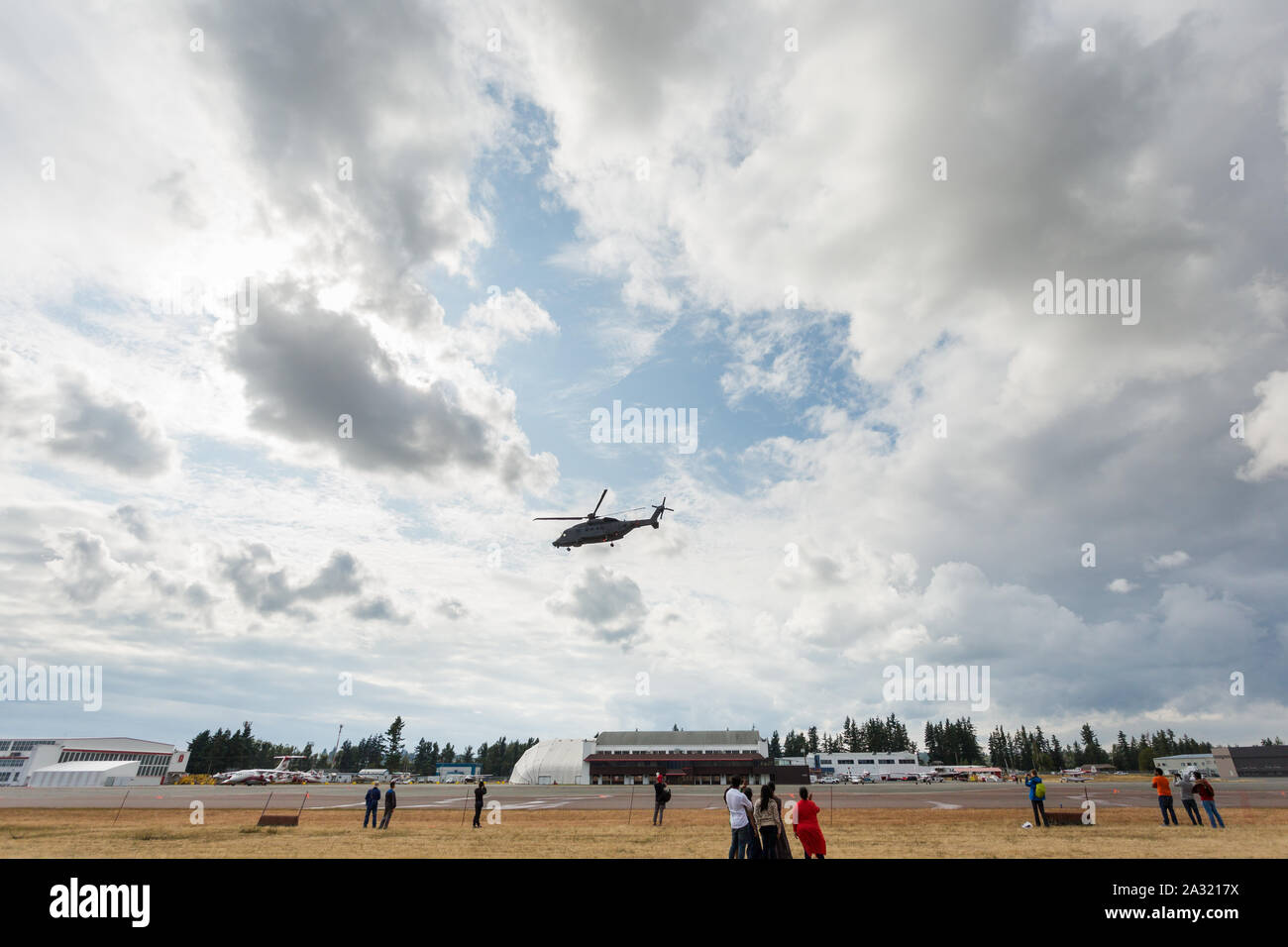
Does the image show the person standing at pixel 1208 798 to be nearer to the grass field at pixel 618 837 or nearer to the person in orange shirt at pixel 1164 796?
the grass field at pixel 618 837

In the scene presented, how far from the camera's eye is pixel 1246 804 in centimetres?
3684

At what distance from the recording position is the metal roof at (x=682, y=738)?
112812 mm

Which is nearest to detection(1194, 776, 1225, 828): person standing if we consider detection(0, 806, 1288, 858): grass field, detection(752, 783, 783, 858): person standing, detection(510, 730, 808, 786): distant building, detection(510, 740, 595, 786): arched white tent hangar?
detection(0, 806, 1288, 858): grass field

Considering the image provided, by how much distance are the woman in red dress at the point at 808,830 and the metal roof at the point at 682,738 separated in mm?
106134

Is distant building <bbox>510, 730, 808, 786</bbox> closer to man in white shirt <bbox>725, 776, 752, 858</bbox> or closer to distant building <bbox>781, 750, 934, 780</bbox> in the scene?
distant building <bbox>781, 750, 934, 780</bbox>

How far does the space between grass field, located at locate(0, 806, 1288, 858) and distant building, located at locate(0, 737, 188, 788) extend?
8871 centimetres

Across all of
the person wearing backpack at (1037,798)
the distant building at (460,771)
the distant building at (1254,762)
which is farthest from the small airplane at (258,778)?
the distant building at (1254,762)

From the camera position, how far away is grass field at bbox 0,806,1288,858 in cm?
1881

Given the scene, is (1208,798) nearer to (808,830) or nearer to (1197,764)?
(808,830)

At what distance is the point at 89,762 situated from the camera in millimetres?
122875

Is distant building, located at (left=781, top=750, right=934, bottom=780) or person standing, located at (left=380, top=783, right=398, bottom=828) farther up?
person standing, located at (left=380, top=783, right=398, bottom=828)

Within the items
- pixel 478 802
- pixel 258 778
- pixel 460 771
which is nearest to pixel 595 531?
pixel 478 802
